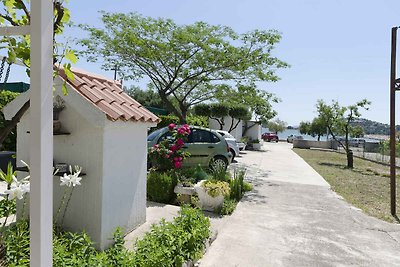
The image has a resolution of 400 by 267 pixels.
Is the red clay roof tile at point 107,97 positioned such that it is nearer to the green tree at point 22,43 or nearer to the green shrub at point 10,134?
the green tree at point 22,43

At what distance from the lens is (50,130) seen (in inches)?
57.9

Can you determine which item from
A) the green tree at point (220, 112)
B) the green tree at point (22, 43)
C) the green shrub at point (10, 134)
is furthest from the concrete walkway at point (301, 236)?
the green tree at point (220, 112)

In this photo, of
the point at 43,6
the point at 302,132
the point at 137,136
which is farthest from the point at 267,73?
the point at 302,132

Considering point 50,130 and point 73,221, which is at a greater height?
point 50,130

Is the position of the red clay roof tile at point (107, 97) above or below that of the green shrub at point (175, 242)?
above

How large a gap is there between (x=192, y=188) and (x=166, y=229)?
2912 millimetres

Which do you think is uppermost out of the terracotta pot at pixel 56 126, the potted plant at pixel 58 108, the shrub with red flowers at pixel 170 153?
the potted plant at pixel 58 108

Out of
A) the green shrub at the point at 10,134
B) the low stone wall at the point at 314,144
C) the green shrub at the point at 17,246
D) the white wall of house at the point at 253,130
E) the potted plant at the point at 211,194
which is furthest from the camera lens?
the low stone wall at the point at 314,144

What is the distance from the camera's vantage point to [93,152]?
11.8 feet

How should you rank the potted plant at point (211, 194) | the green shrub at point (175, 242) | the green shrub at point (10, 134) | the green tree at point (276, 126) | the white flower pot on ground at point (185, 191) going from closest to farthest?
the green shrub at point (175, 242)
the potted plant at point (211, 194)
the white flower pot on ground at point (185, 191)
the green shrub at point (10, 134)
the green tree at point (276, 126)

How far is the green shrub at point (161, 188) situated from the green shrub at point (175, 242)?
2.19 meters

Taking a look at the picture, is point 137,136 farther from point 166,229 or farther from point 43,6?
point 43,6

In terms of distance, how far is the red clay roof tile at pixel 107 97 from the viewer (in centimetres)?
372

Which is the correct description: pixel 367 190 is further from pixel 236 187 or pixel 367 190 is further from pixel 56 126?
pixel 56 126
